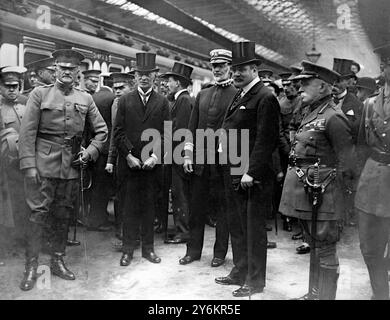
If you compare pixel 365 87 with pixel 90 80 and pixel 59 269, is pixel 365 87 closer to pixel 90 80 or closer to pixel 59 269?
pixel 90 80

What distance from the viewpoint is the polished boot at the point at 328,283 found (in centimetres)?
273

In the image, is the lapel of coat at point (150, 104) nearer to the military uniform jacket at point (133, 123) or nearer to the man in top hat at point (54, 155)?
the military uniform jacket at point (133, 123)

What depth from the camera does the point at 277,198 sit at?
17.6 feet

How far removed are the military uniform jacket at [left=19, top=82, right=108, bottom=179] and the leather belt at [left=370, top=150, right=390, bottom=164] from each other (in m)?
2.37

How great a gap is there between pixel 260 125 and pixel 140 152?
4.26 ft

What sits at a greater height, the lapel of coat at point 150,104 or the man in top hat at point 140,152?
the lapel of coat at point 150,104

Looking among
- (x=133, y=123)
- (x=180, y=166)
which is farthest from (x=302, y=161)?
(x=180, y=166)

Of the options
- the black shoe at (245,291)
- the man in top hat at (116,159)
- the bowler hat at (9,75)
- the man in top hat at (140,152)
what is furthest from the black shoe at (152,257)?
the bowler hat at (9,75)

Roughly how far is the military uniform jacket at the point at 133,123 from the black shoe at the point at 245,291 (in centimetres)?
151

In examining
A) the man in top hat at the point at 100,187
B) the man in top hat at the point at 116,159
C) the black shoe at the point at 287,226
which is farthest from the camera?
the black shoe at the point at 287,226

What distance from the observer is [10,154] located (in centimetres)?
391

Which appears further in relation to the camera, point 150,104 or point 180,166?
point 180,166
